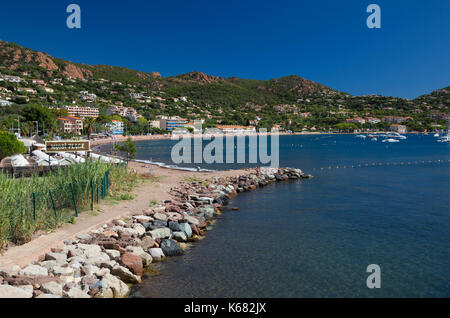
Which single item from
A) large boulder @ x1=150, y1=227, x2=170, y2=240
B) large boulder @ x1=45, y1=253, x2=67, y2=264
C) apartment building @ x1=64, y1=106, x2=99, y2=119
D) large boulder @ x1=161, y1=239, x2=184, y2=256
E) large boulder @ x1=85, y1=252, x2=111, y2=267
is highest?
apartment building @ x1=64, y1=106, x2=99, y2=119

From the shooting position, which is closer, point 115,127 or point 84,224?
point 84,224

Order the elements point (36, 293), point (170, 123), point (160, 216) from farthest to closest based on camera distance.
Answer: point (170, 123) → point (160, 216) → point (36, 293)

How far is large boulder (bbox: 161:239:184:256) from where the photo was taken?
1005 centimetres

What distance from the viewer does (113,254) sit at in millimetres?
8781

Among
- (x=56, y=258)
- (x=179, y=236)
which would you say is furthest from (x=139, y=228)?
(x=56, y=258)

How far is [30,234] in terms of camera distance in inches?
345

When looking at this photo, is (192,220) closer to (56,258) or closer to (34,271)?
(56,258)

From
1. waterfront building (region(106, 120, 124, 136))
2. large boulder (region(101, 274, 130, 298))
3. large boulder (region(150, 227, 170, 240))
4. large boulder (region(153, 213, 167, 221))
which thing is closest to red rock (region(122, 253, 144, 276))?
large boulder (region(101, 274, 130, 298))

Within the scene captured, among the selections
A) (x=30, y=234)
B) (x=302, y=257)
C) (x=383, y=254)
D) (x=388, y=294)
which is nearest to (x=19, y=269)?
(x=30, y=234)

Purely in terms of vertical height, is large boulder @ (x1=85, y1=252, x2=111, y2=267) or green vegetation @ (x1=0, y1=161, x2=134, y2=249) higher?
green vegetation @ (x1=0, y1=161, x2=134, y2=249)

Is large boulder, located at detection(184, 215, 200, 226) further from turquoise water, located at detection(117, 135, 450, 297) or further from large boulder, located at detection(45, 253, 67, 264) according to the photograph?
large boulder, located at detection(45, 253, 67, 264)

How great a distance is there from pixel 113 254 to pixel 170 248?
192 cm

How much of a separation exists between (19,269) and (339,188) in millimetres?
19839

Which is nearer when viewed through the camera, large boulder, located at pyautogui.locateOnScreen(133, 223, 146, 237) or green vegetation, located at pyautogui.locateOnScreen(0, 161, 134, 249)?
green vegetation, located at pyautogui.locateOnScreen(0, 161, 134, 249)
